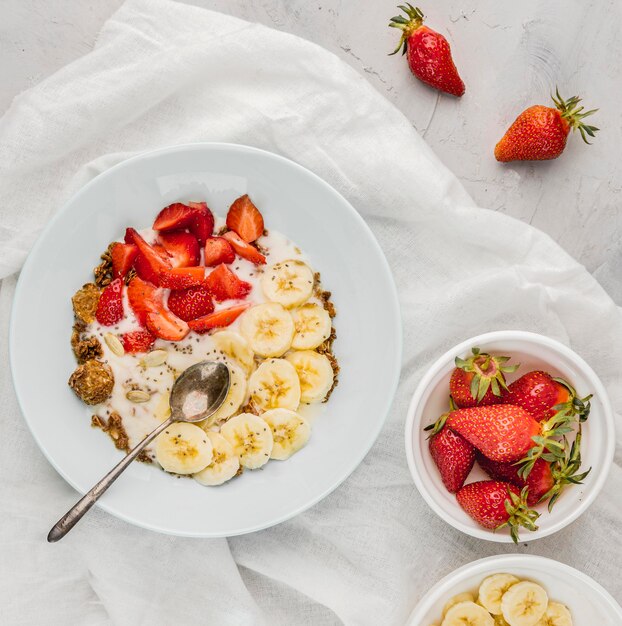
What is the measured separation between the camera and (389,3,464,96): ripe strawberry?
5.23 ft

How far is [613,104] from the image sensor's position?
5.48 ft

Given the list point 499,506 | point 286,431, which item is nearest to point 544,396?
point 499,506

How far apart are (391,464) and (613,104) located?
97 cm

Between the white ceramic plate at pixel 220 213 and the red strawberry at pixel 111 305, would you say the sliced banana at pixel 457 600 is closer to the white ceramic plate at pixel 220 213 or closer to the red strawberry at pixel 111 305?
the white ceramic plate at pixel 220 213

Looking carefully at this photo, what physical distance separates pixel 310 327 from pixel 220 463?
13.9 inches

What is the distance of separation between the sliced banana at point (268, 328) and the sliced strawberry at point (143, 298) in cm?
19

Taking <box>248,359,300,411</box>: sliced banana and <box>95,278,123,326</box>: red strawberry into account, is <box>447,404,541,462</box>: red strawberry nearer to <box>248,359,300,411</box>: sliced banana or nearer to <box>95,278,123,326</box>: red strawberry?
<box>248,359,300,411</box>: sliced banana

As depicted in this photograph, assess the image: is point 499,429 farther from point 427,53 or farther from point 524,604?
point 427,53

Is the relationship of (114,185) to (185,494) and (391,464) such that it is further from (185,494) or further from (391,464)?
(391,464)

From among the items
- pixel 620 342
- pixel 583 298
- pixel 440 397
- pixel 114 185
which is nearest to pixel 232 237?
pixel 114 185

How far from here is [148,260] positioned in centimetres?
153

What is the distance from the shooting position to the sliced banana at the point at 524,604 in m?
1.56

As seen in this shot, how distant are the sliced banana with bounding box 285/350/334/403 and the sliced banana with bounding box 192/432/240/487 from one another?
0.20 meters

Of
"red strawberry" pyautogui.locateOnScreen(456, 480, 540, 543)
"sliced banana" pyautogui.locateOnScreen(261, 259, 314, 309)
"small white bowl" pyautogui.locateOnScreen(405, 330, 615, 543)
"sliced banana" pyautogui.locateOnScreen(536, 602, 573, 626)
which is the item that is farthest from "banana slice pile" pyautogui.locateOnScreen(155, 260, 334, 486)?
"sliced banana" pyautogui.locateOnScreen(536, 602, 573, 626)
